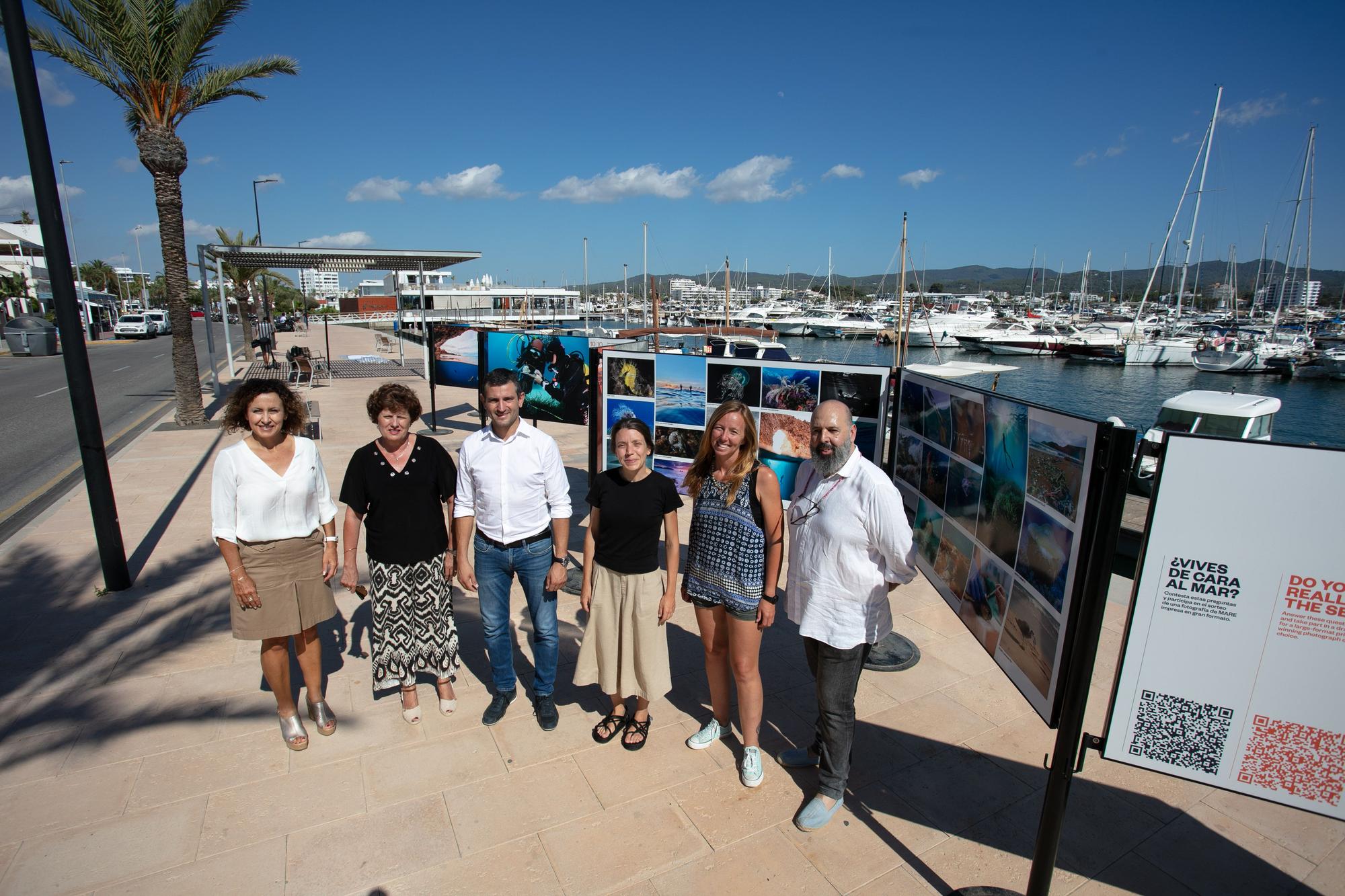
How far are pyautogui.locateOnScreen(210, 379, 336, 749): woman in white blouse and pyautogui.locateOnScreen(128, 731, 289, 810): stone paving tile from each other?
0.39ft

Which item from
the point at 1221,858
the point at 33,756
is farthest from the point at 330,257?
the point at 1221,858

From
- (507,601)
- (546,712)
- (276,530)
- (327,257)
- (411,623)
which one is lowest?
(546,712)

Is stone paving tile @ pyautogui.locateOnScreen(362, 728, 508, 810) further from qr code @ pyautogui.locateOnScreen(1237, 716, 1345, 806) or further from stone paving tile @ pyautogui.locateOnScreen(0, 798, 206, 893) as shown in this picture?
qr code @ pyautogui.locateOnScreen(1237, 716, 1345, 806)

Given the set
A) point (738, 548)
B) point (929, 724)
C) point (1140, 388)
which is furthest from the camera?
point (1140, 388)

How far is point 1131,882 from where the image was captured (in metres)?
2.54

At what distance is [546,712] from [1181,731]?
2682 mm

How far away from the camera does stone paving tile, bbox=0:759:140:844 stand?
9.02 feet

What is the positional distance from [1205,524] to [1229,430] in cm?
1287

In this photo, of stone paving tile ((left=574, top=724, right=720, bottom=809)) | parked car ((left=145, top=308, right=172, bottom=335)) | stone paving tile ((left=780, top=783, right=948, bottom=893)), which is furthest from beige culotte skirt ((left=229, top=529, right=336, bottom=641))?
parked car ((left=145, top=308, right=172, bottom=335))

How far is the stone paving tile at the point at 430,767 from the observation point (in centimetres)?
300

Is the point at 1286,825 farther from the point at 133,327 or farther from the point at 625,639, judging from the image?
the point at 133,327

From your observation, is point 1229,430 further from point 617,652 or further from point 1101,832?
point 617,652

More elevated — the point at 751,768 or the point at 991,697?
the point at 751,768

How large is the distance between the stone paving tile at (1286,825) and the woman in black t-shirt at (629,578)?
2557 millimetres
